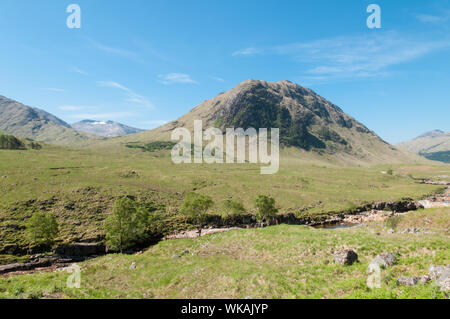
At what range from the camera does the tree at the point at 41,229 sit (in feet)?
134

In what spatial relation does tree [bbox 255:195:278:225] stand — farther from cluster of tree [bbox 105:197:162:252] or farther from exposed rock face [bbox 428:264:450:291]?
exposed rock face [bbox 428:264:450:291]

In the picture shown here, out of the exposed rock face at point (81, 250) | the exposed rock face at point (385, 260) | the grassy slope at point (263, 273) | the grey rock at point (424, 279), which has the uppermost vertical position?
the grey rock at point (424, 279)

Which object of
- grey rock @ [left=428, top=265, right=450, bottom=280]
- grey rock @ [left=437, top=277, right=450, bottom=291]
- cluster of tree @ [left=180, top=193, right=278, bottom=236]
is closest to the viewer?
grey rock @ [left=437, top=277, right=450, bottom=291]

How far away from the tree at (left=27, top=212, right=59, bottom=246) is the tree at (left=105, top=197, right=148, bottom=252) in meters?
11.0

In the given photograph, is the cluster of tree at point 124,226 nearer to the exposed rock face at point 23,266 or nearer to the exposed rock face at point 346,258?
the exposed rock face at point 23,266

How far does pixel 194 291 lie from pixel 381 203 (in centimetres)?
8938

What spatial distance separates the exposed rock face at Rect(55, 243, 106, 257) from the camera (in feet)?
132

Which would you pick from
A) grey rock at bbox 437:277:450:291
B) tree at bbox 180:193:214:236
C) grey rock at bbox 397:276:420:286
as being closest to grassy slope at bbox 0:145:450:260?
tree at bbox 180:193:214:236

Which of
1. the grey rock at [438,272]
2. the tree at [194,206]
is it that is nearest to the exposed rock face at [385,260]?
the grey rock at [438,272]

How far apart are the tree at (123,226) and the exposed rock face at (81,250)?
82.5 inches

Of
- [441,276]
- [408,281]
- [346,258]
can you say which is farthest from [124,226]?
[441,276]

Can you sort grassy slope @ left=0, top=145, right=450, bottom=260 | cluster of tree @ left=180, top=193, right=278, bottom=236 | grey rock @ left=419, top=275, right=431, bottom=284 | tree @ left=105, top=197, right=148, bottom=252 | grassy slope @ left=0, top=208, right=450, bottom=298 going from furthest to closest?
cluster of tree @ left=180, top=193, right=278, bottom=236
grassy slope @ left=0, top=145, right=450, bottom=260
tree @ left=105, top=197, right=148, bottom=252
grassy slope @ left=0, top=208, right=450, bottom=298
grey rock @ left=419, top=275, right=431, bottom=284
